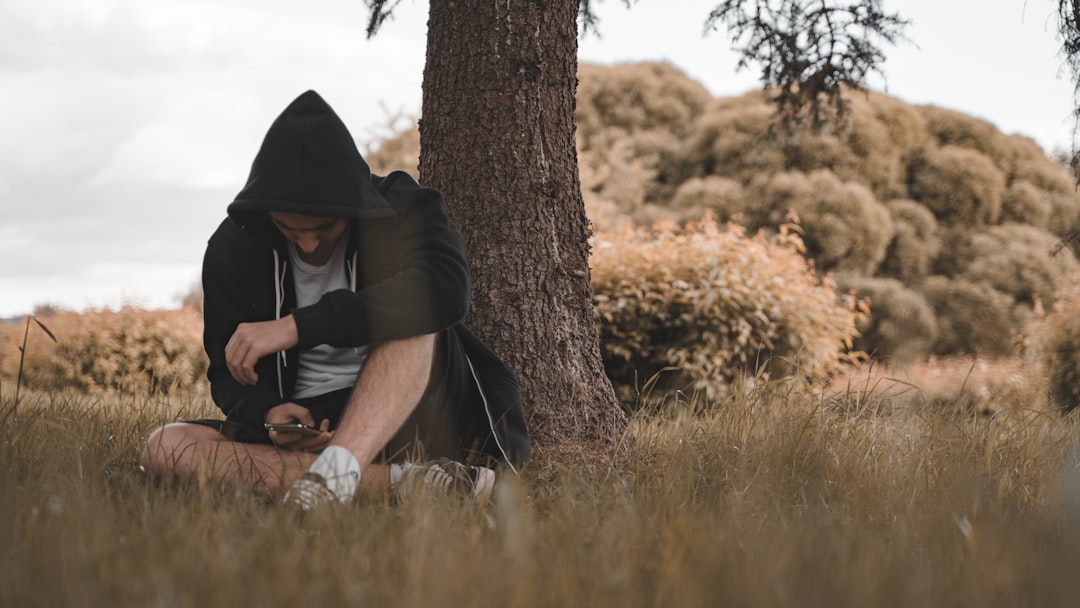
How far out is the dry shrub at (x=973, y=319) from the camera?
12.6 metres

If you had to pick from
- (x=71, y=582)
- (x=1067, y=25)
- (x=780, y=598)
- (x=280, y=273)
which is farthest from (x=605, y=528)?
(x=1067, y=25)

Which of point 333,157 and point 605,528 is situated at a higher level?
point 333,157

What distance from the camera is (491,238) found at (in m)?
3.50

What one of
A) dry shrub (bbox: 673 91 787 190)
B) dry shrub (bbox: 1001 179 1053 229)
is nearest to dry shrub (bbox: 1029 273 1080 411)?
dry shrub (bbox: 673 91 787 190)

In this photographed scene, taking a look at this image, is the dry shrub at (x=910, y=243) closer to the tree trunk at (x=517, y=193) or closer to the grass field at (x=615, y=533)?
the grass field at (x=615, y=533)

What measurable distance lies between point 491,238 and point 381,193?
0.70 meters

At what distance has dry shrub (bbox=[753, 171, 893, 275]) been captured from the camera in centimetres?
1227

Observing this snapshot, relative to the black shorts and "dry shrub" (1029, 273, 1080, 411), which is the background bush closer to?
"dry shrub" (1029, 273, 1080, 411)

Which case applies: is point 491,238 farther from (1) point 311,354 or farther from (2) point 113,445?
(2) point 113,445

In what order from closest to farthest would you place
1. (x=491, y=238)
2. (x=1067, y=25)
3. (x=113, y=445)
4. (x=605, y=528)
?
(x=605, y=528)
(x=113, y=445)
(x=491, y=238)
(x=1067, y=25)

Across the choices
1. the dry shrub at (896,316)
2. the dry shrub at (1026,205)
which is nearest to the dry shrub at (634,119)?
the dry shrub at (896,316)

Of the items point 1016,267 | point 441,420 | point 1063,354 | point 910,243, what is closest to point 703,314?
point 1063,354

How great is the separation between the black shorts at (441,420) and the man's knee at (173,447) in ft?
0.27

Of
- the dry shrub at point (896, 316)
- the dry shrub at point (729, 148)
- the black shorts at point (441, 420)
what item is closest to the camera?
the black shorts at point (441, 420)
